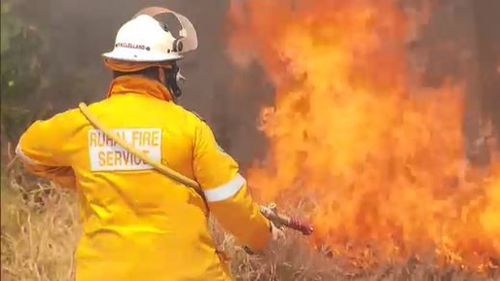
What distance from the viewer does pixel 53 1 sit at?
3.15 m

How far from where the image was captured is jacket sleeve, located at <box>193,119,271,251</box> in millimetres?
2299

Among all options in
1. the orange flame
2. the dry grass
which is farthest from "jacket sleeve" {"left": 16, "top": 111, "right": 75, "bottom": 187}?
the orange flame

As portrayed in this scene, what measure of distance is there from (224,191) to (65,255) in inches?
38.6

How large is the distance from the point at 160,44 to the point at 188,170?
0.33 meters

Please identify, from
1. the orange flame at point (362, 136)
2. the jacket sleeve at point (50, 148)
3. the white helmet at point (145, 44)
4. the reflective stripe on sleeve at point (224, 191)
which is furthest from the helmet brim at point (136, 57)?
the orange flame at point (362, 136)

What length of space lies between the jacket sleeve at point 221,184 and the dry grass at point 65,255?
400 millimetres

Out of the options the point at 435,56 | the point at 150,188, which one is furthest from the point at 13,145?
the point at 435,56

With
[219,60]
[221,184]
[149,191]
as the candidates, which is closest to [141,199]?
[149,191]

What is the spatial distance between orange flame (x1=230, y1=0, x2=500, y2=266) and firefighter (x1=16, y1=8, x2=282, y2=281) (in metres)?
0.54

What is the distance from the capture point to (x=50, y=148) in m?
2.40

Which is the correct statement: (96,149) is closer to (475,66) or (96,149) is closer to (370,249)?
(370,249)

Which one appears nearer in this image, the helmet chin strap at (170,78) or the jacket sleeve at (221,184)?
the jacket sleeve at (221,184)

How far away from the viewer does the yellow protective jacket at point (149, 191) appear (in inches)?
90.8

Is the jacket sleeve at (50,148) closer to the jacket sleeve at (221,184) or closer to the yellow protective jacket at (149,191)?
the yellow protective jacket at (149,191)
